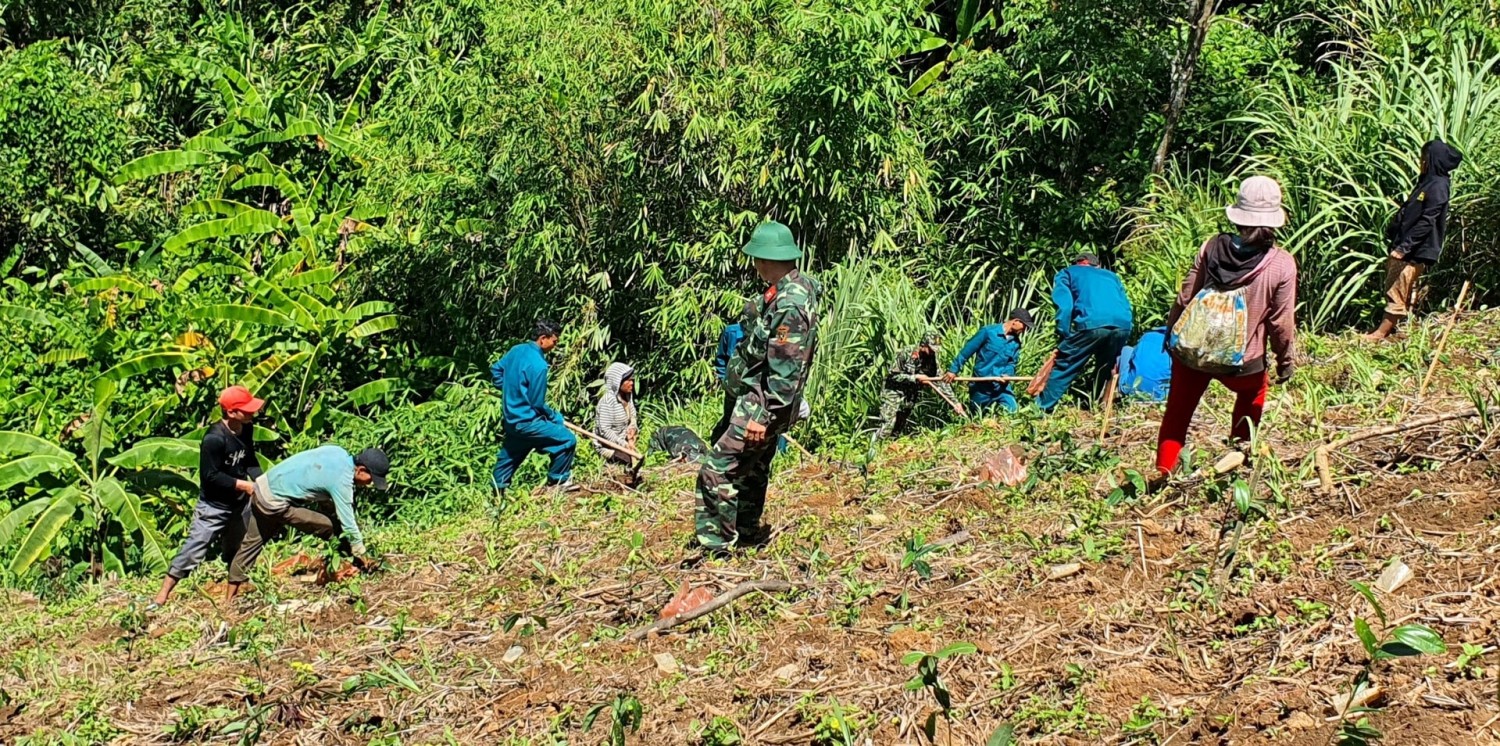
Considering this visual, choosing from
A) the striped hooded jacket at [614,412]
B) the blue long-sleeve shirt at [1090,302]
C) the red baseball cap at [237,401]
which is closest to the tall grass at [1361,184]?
the blue long-sleeve shirt at [1090,302]

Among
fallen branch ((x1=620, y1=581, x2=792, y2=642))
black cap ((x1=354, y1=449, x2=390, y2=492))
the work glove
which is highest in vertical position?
the work glove

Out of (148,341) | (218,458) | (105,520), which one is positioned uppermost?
Result: (218,458)

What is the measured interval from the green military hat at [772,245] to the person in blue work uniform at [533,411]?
11.5 feet

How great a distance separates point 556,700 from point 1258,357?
3.03m

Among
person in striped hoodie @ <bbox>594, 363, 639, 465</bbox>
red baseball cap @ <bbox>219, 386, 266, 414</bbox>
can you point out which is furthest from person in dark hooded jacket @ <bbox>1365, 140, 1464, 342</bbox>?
red baseball cap @ <bbox>219, 386, 266, 414</bbox>

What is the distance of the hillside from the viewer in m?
4.21

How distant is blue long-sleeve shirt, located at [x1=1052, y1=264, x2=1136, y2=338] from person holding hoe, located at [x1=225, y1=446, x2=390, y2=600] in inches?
180

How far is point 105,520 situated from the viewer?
31.9ft

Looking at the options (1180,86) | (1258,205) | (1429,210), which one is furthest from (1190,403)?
(1180,86)

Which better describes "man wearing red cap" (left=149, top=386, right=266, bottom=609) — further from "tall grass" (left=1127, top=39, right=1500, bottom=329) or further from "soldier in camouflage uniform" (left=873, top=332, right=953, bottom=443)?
"tall grass" (left=1127, top=39, right=1500, bottom=329)

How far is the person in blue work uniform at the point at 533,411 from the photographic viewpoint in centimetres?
891

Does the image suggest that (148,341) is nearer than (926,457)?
No

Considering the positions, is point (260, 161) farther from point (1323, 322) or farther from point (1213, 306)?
point (1213, 306)

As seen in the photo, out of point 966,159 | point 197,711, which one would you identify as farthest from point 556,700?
point 966,159
